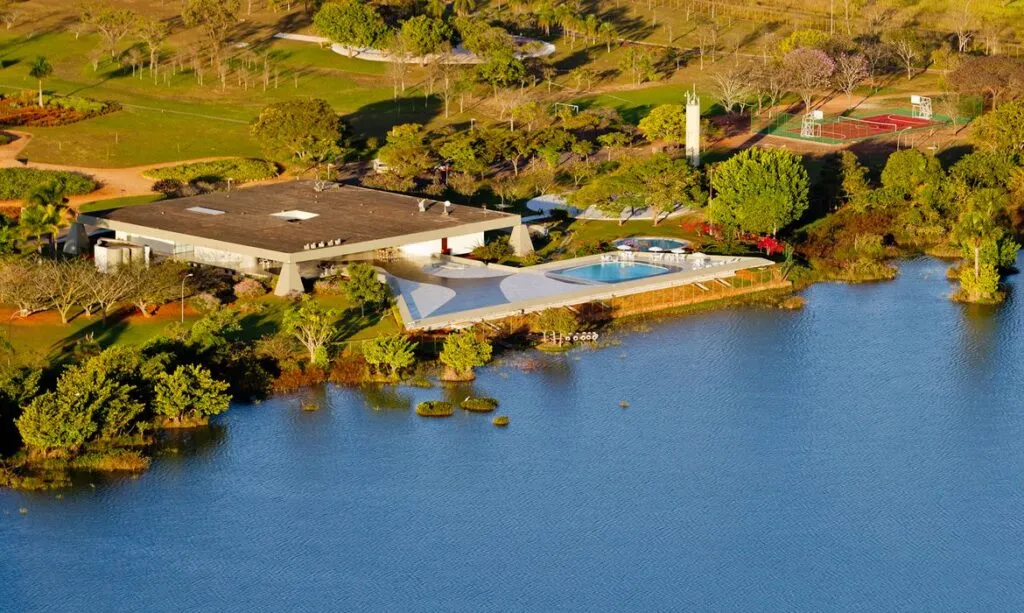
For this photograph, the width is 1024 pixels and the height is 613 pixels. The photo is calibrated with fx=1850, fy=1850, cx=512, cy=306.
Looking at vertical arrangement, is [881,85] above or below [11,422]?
above

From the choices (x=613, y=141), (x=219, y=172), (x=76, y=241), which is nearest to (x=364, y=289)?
(x=76, y=241)

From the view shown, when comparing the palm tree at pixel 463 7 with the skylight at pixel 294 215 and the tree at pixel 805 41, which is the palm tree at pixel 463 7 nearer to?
the tree at pixel 805 41

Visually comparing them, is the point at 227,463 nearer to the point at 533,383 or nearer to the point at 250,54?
the point at 533,383

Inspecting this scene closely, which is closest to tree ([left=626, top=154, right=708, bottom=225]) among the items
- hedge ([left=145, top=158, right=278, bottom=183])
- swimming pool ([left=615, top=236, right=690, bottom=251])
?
swimming pool ([left=615, top=236, right=690, bottom=251])

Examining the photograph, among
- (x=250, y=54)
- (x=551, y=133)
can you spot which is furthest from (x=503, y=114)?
(x=250, y=54)

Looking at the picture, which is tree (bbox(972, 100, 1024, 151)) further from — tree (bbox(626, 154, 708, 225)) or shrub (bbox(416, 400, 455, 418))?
shrub (bbox(416, 400, 455, 418))

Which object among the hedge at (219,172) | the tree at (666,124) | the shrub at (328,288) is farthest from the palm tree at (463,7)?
the shrub at (328,288)

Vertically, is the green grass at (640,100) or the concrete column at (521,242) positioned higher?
the green grass at (640,100)
